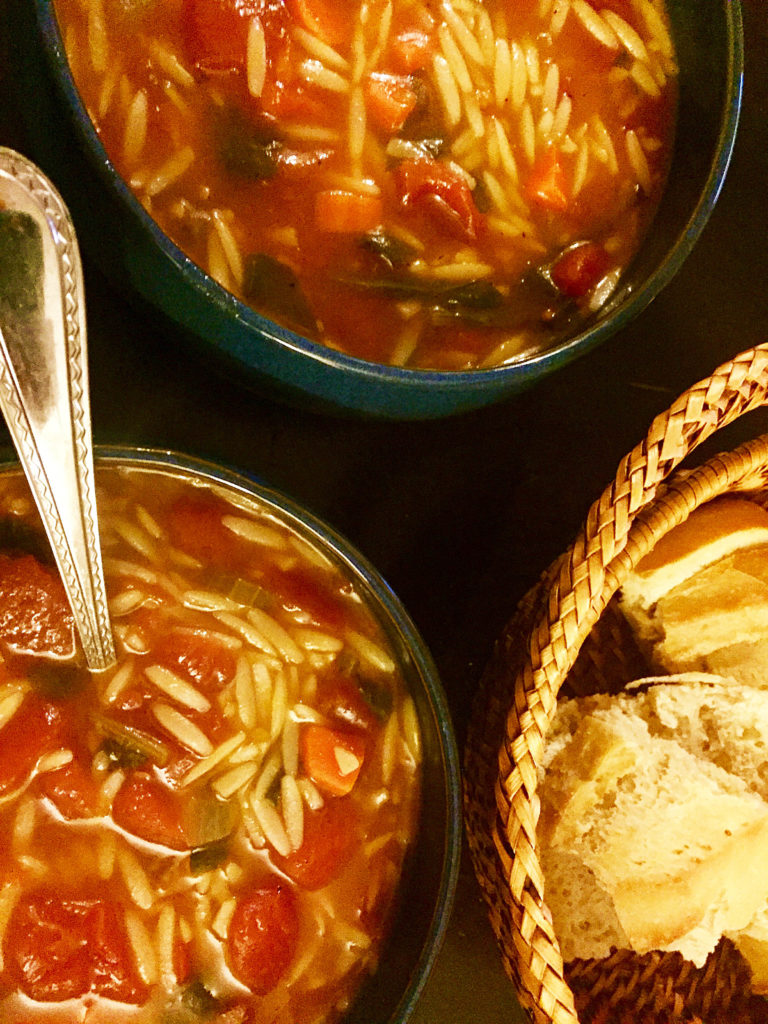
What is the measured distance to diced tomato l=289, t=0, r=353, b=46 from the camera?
177 centimetres

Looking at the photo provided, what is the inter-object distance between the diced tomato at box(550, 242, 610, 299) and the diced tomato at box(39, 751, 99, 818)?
1262 mm

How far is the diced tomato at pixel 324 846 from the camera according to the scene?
5.72 ft

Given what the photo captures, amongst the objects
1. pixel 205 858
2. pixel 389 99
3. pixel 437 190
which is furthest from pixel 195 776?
pixel 389 99

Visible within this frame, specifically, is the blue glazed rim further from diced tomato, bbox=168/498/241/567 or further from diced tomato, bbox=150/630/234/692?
diced tomato, bbox=150/630/234/692

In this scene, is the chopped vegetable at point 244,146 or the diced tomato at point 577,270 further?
the diced tomato at point 577,270

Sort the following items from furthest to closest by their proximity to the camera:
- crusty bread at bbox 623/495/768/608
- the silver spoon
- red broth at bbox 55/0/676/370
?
crusty bread at bbox 623/495/768/608 → red broth at bbox 55/0/676/370 → the silver spoon

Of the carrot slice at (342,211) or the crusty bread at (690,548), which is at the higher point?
the carrot slice at (342,211)

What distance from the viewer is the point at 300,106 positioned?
179cm

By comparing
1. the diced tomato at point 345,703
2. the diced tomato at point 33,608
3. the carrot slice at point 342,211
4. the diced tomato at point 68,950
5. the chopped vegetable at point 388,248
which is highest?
the carrot slice at point 342,211

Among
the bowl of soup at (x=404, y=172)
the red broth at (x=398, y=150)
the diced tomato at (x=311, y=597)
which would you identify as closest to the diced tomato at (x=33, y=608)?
the diced tomato at (x=311, y=597)

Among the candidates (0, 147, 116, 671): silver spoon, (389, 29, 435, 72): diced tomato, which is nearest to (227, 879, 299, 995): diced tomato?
(0, 147, 116, 671): silver spoon

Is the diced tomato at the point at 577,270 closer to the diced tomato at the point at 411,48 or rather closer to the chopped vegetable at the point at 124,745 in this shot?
the diced tomato at the point at 411,48

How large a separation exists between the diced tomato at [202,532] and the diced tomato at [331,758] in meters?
0.37

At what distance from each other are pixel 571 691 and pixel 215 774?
82cm
